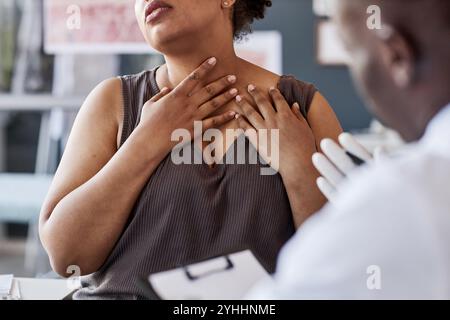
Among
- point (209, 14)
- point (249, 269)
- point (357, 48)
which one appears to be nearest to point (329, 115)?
point (209, 14)

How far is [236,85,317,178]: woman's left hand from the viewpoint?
1.08m

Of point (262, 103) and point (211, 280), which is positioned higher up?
point (262, 103)

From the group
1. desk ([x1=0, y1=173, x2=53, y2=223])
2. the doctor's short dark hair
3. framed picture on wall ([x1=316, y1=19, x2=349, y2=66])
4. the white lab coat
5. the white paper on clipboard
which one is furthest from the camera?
framed picture on wall ([x1=316, y1=19, x2=349, y2=66])

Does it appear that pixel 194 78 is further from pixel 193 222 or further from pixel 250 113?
pixel 193 222

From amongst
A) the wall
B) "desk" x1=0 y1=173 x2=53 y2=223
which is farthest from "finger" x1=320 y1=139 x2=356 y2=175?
the wall

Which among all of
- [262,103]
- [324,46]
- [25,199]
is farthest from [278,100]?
[324,46]

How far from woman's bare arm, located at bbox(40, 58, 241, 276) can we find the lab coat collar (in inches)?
23.1

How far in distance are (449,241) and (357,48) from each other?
0.69ft

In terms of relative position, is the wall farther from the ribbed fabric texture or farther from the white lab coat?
the white lab coat

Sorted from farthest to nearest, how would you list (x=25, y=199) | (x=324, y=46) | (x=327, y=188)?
(x=324, y=46) → (x=25, y=199) → (x=327, y=188)

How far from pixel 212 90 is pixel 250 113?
9cm

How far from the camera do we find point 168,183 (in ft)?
3.52

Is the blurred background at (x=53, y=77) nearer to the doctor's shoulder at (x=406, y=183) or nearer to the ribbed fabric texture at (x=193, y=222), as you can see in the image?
the ribbed fabric texture at (x=193, y=222)

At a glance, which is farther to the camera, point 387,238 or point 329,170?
point 329,170
